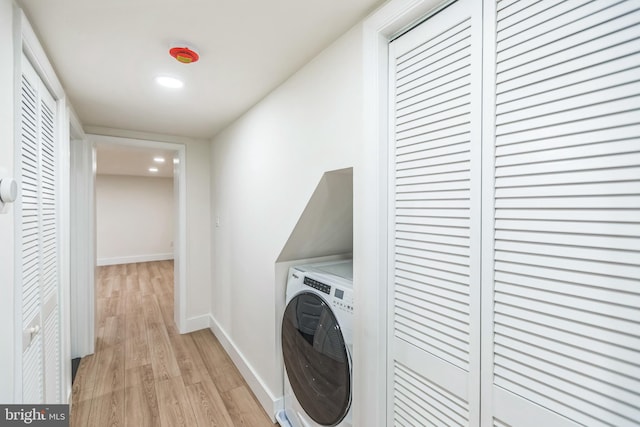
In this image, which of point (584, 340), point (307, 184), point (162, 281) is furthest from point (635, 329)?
point (162, 281)

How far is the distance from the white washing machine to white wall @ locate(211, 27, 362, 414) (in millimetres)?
178

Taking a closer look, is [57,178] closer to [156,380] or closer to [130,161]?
[156,380]

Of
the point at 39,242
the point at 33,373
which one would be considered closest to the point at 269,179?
the point at 39,242

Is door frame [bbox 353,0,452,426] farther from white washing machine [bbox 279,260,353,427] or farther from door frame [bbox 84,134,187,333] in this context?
door frame [bbox 84,134,187,333]

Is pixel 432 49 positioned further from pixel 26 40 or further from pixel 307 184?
pixel 26 40

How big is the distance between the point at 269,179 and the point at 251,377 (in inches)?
57.9

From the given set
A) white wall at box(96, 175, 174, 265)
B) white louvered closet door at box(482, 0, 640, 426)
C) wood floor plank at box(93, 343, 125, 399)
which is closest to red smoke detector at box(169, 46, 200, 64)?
white louvered closet door at box(482, 0, 640, 426)

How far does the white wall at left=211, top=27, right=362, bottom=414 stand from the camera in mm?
1274

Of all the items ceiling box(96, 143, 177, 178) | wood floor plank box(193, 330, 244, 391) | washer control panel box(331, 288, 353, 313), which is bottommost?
wood floor plank box(193, 330, 244, 391)

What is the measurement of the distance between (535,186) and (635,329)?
342 mm

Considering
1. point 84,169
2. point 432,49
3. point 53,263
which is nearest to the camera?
point 432,49

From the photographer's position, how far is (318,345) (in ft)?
4.74

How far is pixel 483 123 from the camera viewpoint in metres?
0.81

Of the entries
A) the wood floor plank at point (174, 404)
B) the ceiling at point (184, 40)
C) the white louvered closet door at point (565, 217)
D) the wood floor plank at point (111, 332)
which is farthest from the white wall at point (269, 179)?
the wood floor plank at point (111, 332)
